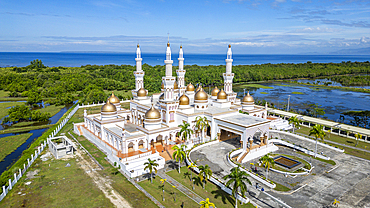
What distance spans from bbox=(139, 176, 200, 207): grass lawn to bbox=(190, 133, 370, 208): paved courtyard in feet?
15.0

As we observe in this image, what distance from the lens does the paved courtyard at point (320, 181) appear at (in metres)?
19.6

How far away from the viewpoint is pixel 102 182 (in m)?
22.9

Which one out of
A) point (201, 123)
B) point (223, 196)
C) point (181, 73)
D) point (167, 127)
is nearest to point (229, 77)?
point (181, 73)

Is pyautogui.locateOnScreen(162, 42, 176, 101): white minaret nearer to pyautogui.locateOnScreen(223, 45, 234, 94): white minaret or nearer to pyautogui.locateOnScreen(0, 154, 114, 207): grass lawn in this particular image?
pyautogui.locateOnScreen(223, 45, 234, 94): white minaret

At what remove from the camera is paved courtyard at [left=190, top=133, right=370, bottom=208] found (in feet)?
64.3

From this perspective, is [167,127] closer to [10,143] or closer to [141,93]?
[141,93]

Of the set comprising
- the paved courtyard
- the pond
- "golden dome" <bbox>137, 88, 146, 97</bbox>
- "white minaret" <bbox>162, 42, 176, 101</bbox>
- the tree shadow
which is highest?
"white minaret" <bbox>162, 42, 176, 101</bbox>

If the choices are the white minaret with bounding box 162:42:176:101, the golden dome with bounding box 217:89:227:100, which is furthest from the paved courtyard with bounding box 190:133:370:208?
the golden dome with bounding box 217:89:227:100

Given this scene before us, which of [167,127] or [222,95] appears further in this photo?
[222,95]

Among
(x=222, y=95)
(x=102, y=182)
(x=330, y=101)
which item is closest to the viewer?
(x=102, y=182)

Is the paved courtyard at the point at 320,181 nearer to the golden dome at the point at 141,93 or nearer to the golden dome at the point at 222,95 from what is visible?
the golden dome at the point at 222,95

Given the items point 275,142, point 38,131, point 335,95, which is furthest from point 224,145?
point 335,95

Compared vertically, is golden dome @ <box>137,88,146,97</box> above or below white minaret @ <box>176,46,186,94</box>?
below

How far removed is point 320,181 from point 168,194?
47.8 ft
